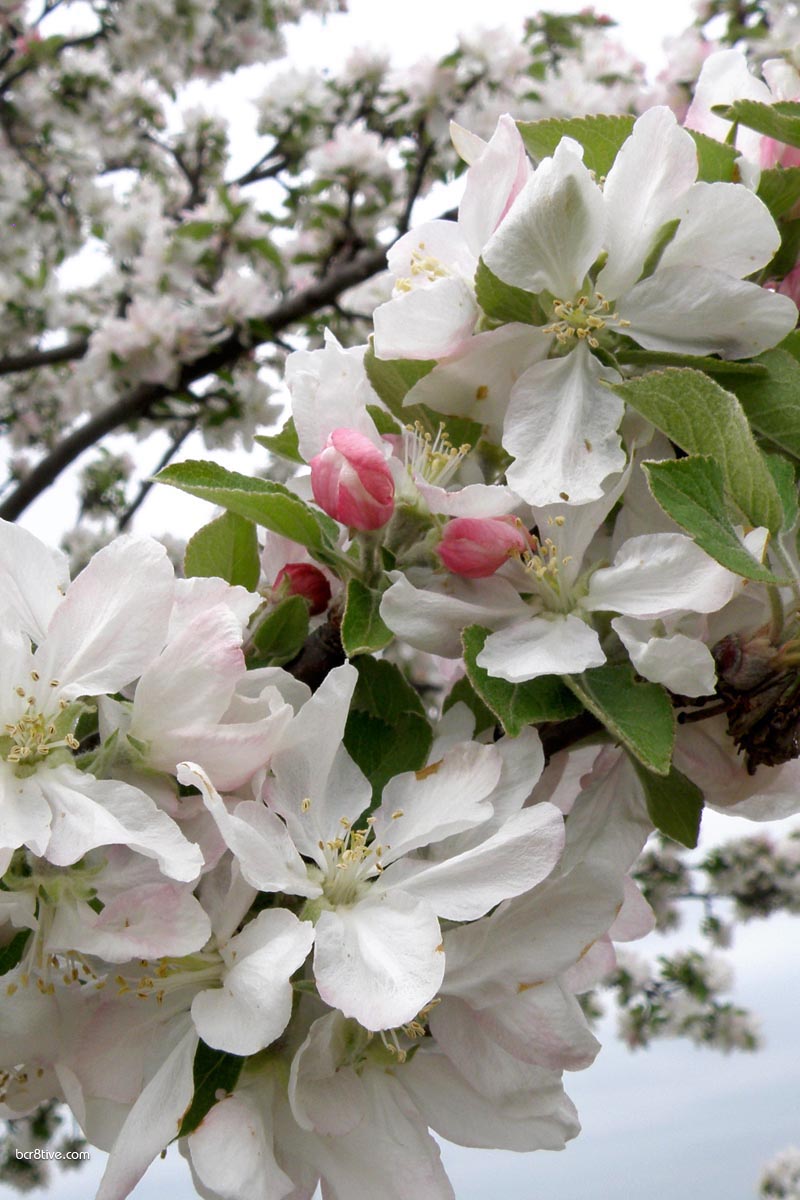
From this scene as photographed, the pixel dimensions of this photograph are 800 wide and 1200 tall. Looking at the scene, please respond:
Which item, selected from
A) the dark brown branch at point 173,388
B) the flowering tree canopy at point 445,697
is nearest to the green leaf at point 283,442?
the flowering tree canopy at point 445,697

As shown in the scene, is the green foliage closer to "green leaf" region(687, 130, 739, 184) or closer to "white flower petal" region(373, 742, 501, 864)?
"white flower petal" region(373, 742, 501, 864)

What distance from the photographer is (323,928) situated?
51cm

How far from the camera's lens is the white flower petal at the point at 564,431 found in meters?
0.58

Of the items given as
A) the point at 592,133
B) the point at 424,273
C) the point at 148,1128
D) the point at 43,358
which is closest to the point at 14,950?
the point at 148,1128

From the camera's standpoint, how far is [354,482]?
0.59 meters

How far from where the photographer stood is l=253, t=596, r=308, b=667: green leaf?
0.64 metres

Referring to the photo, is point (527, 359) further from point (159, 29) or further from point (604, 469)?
point (159, 29)

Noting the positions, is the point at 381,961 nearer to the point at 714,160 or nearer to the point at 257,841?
the point at 257,841

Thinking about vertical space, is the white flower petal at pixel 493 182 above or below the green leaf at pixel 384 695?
above

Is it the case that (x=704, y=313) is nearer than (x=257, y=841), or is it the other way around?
(x=257, y=841)

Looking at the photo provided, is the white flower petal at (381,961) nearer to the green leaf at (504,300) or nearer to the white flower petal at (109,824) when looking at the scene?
the white flower petal at (109,824)

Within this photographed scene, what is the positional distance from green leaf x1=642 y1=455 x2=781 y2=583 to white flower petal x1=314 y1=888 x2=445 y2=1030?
0.21 m

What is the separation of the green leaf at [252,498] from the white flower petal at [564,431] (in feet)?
0.36

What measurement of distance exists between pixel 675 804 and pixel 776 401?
0.73 feet
